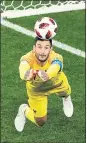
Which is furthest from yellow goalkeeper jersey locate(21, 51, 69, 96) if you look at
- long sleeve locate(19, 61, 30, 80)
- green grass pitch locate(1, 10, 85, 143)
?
green grass pitch locate(1, 10, 85, 143)

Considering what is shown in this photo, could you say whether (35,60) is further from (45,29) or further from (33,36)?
(33,36)

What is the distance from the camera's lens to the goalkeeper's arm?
587 cm

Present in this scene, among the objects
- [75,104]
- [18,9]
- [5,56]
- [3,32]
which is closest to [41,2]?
[18,9]

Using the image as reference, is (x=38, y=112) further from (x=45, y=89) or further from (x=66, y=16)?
(x=66, y=16)

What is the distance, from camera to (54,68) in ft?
19.6

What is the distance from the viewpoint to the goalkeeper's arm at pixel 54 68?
5.87 m

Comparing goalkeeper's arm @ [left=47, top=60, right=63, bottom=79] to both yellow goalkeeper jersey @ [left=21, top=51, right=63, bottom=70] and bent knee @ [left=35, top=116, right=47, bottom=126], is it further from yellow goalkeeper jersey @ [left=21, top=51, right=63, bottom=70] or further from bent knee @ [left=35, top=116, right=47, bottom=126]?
bent knee @ [left=35, top=116, right=47, bottom=126]

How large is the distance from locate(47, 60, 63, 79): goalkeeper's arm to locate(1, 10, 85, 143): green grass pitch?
118 cm

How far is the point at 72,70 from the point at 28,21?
2.39 m

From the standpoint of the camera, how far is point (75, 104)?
7801mm

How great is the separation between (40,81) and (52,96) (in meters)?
1.62

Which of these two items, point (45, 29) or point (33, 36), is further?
point (33, 36)

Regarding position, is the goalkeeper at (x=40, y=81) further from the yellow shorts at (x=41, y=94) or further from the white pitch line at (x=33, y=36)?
the white pitch line at (x=33, y=36)

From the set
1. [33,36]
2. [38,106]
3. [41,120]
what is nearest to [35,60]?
[38,106]
